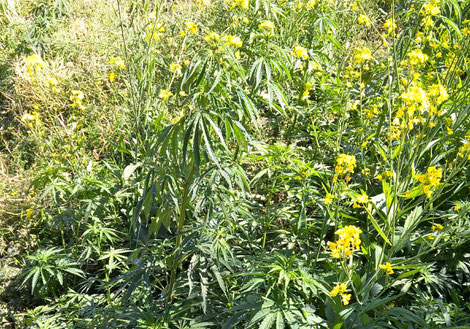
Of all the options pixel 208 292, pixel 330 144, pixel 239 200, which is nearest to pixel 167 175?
pixel 239 200

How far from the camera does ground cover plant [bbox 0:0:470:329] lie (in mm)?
2061

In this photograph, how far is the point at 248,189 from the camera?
2.23 meters

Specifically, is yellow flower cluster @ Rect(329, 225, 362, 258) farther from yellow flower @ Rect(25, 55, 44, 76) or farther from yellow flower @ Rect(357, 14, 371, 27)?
yellow flower @ Rect(25, 55, 44, 76)

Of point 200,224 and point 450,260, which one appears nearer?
point 200,224

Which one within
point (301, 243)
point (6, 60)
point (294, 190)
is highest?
point (6, 60)

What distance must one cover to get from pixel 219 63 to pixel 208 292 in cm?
115

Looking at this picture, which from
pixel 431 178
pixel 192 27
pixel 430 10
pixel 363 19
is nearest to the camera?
pixel 431 178

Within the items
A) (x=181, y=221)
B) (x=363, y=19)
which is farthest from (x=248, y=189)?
(x=363, y=19)

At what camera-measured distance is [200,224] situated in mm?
2279

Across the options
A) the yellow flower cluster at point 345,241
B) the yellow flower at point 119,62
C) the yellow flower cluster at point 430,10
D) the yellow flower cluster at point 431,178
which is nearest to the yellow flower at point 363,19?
the yellow flower cluster at point 430,10

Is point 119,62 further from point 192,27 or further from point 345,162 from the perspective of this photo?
point 345,162

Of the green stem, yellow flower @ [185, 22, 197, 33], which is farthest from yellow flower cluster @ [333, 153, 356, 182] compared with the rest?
yellow flower @ [185, 22, 197, 33]

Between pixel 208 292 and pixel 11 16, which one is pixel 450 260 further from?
pixel 11 16

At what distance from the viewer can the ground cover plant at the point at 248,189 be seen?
2061 millimetres
